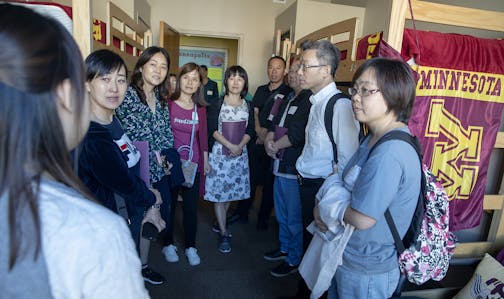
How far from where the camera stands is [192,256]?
7.57ft

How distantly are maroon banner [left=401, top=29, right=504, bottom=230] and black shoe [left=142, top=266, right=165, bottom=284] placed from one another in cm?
180

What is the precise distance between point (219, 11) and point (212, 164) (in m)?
3.51

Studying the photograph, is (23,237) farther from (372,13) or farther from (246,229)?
(372,13)

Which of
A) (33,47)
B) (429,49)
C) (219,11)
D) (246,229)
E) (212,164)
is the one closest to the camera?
(33,47)

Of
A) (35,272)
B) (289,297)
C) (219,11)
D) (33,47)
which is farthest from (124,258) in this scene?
(219,11)

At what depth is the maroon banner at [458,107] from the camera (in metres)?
1.86

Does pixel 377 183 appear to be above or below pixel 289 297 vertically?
above

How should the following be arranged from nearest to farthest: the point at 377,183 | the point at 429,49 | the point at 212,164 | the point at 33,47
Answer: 1. the point at 33,47
2. the point at 377,183
3. the point at 429,49
4. the point at 212,164

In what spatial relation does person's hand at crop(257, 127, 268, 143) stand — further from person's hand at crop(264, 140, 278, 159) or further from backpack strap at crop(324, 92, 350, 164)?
backpack strap at crop(324, 92, 350, 164)

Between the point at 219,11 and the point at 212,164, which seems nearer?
the point at 212,164

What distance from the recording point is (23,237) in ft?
1.50

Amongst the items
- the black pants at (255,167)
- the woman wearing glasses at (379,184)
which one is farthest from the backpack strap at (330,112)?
the black pants at (255,167)

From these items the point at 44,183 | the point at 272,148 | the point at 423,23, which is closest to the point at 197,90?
the point at 272,148

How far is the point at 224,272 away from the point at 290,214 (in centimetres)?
60
